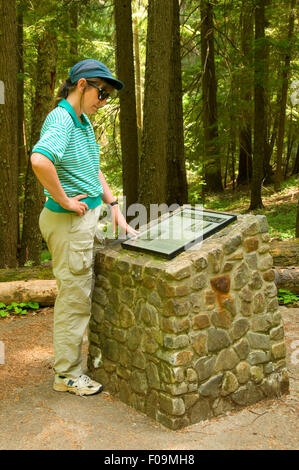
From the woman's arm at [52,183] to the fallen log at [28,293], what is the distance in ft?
9.51

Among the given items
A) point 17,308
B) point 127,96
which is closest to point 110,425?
point 17,308

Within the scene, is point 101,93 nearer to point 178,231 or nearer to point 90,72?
point 90,72

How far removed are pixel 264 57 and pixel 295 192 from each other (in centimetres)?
587

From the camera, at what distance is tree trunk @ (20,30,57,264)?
816 cm

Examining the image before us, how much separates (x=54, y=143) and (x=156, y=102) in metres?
4.12

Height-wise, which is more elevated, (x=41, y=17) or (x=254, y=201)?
(x=41, y=17)

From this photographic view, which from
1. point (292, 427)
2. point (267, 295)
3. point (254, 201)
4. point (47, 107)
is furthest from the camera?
point (254, 201)

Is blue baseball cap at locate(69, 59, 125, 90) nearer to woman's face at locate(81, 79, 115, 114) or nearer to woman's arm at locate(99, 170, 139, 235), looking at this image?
woman's face at locate(81, 79, 115, 114)

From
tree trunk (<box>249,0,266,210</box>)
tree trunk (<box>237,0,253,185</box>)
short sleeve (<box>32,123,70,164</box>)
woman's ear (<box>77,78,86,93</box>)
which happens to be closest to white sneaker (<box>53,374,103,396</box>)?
short sleeve (<box>32,123,70,164</box>)

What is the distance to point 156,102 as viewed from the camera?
7.07 meters

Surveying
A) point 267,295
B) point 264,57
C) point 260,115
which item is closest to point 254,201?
point 260,115

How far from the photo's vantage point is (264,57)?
41.4ft
